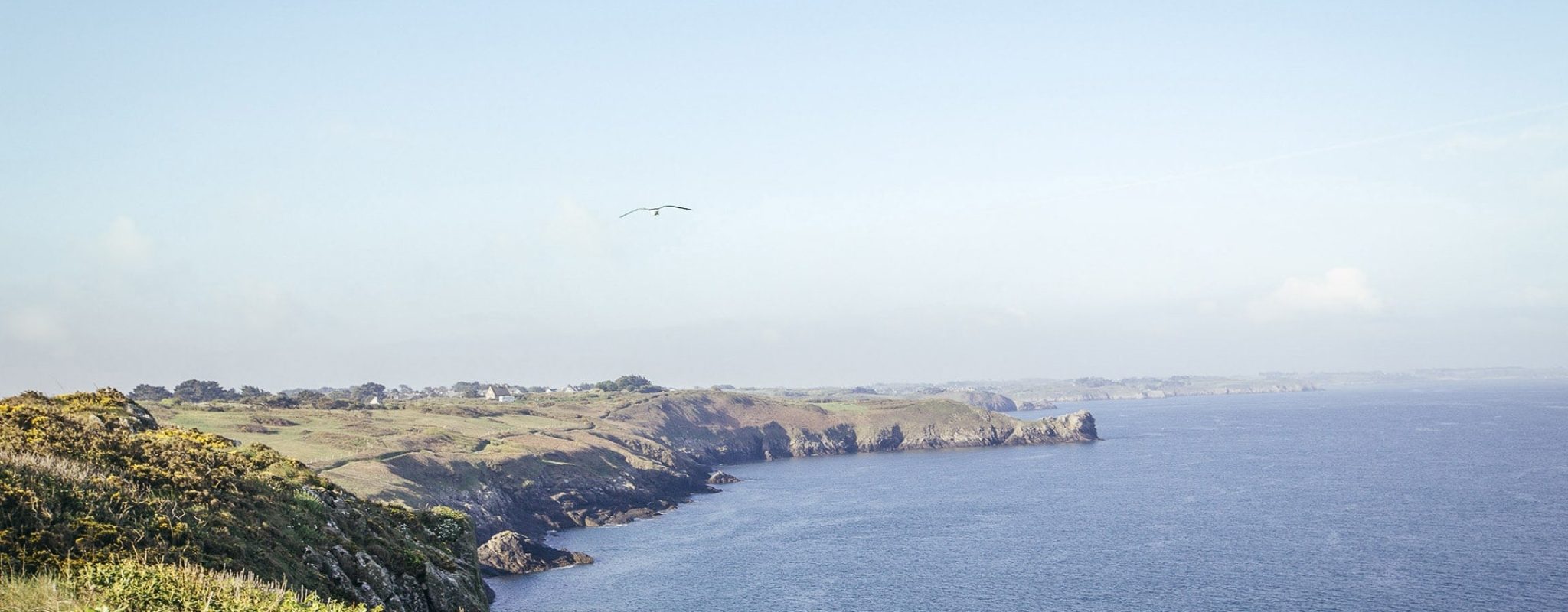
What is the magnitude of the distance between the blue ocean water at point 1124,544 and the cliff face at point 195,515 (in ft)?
144

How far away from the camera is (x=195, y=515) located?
27969mm

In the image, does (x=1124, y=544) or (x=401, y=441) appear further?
(x=401, y=441)

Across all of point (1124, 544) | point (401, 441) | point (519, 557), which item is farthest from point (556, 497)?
point (1124, 544)

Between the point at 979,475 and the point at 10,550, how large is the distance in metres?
164

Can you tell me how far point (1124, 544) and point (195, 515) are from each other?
91.2m

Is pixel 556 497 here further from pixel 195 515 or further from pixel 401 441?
pixel 195 515

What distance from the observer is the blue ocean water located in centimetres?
7931

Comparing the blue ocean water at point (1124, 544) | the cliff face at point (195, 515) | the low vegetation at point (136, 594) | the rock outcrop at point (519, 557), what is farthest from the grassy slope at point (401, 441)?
the low vegetation at point (136, 594)

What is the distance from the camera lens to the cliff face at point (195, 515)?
75.5 ft

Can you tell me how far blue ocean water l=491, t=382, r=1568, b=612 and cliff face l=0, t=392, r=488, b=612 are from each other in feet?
144

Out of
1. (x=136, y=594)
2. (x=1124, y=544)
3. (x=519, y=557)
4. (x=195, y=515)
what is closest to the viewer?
(x=136, y=594)

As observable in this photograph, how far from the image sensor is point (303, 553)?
3105 cm

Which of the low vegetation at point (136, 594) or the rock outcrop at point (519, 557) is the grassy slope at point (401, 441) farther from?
the low vegetation at point (136, 594)

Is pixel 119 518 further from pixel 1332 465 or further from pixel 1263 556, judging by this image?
pixel 1332 465
